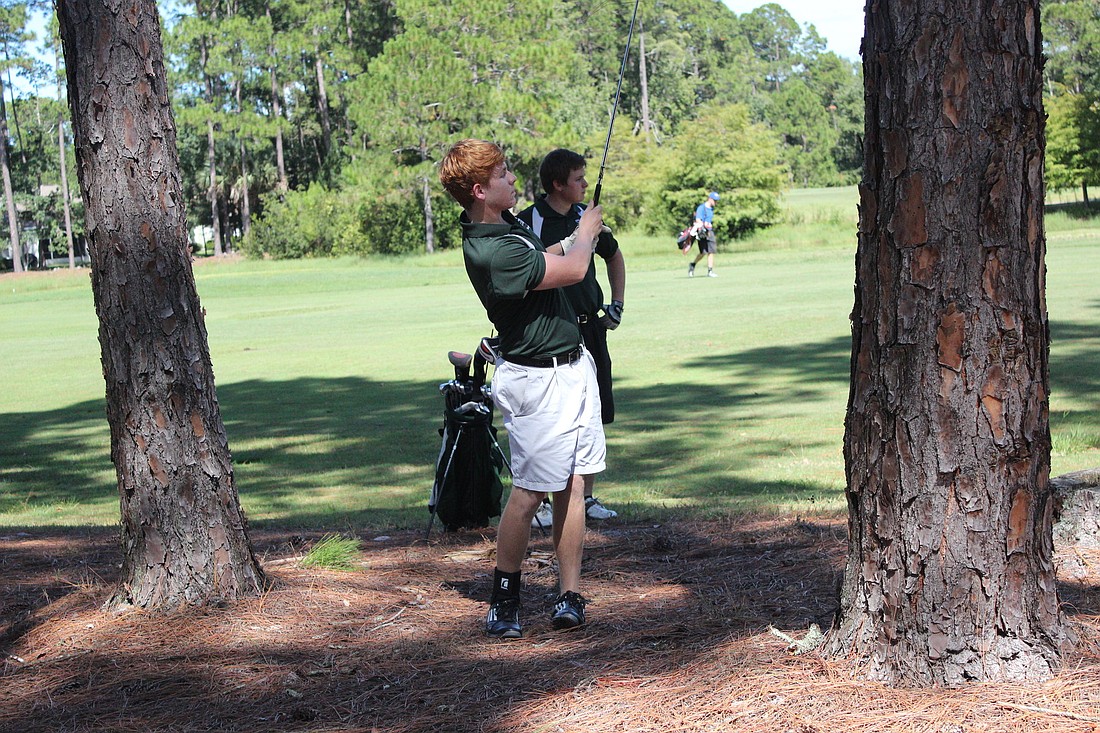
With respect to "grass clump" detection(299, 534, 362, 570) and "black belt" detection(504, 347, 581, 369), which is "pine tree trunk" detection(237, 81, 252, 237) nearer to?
"grass clump" detection(299, 534, 362, 570)

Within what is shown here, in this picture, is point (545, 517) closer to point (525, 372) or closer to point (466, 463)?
point (466, 463)

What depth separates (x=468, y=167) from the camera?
4613mm

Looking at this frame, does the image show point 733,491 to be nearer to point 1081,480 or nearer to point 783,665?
point 1081,480

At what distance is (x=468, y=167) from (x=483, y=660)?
1800 millimetres

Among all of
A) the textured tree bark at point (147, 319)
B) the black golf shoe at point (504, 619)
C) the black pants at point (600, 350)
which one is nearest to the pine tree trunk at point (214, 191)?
the black pants at point (600, 350)

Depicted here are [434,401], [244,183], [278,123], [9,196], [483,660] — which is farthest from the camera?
[244,183]

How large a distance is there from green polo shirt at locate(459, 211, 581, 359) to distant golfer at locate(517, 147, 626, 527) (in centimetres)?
159

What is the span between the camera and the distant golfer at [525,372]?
461 centimetres

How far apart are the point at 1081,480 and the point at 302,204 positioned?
6334 centimetres

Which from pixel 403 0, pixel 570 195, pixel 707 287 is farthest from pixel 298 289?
pixel 570 195

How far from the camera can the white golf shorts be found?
4637mm

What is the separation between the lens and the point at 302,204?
216 feet

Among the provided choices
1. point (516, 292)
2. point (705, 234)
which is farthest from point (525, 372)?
point (705, 234)

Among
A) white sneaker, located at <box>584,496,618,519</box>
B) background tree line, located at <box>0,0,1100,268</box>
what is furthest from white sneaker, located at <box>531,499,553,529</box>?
background tree line, located at <box>0,0,1100,268</box>
